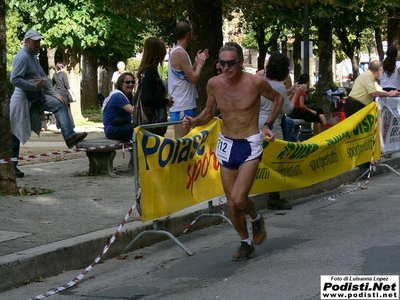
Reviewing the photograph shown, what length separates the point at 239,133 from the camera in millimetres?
8344


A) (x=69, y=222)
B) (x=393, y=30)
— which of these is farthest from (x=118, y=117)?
(x=393, y=30)

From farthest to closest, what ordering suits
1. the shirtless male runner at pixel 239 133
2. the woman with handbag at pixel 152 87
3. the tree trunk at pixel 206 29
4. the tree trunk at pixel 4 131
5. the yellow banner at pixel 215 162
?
1. the tree trunk at pixel 206 29
2. the woman with handbag at pixel 152 87
3. the tree trunk at pixel 4 131
4. the yellow banner at pixel 215 162
5. the shirtless male runner at pixel 239 133

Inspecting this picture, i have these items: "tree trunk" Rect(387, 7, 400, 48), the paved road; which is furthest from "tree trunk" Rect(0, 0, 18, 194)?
"tree trunk" Rect(387, 7, 400, 48)

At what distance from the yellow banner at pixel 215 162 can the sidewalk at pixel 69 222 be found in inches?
17.6

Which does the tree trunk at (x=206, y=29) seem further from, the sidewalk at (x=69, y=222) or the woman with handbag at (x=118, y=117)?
the sidewalk at (x=69, y=222)

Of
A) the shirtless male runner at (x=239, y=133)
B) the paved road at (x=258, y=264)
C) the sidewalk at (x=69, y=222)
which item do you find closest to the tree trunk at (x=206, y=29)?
the sidewalk at (x=69, y=222)

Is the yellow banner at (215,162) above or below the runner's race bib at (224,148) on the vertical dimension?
below

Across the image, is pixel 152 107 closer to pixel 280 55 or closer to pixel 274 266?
pixel 280 55

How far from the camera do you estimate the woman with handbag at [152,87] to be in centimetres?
1150

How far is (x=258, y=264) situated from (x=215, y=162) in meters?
2.40

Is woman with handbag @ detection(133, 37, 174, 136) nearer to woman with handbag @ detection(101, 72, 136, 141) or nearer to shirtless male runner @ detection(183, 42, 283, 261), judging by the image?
woman with handbag @ detection(101, 72, 136, 141)

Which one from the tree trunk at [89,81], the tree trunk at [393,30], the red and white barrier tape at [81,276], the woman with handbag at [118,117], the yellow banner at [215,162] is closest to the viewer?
the red and white barrier tape at [81,276]

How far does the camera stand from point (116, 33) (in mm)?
31250

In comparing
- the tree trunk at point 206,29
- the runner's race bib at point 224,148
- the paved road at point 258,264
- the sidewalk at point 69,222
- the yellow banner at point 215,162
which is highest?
the tree trunk at point 206,29
